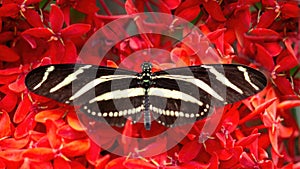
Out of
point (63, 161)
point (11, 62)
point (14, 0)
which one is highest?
point (14, 0)

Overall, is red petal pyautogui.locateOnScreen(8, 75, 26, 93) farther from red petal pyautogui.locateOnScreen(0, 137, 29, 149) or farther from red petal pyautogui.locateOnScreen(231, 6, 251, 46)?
red petal pyautogui.locateOnScreen(231, 6, 251, 46)

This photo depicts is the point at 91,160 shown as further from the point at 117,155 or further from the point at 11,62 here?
the point at 11,62

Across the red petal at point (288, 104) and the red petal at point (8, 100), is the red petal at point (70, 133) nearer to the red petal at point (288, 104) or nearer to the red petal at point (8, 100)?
the red petal at point (8, 100)

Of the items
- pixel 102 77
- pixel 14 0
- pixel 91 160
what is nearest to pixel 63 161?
pixel 91 160

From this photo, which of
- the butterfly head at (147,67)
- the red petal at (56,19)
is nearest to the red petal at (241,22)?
the butterfly head at (147,67)

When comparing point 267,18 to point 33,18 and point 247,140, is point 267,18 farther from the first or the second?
point 33,18

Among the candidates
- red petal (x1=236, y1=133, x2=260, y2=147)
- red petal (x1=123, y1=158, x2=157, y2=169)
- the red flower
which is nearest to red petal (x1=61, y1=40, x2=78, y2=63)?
the red flower

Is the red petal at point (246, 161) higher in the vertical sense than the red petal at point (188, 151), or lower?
lower
